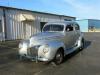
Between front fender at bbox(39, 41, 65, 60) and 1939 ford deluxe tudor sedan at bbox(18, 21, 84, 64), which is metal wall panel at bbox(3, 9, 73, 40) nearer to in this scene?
1939 ford deluxe tudor sedan at bbox(18, 21, 84, 64)

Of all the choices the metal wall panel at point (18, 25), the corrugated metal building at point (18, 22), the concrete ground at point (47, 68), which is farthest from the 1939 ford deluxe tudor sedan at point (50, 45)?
the metal wall panel at point (18, 25)

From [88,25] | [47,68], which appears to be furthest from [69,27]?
[88,25]

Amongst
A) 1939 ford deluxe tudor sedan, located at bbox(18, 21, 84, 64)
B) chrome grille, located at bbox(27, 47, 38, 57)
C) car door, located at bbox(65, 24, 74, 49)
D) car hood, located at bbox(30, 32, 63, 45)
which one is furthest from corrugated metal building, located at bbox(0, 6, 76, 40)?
chrome grille, located at bbox(27, 47, 38, 57)

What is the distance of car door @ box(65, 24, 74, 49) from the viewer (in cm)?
965

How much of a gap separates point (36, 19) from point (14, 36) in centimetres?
464

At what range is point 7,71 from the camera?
7207 millimetres

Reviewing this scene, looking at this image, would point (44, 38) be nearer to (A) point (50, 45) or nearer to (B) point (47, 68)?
(A) point (50, 45)

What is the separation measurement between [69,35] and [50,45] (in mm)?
2355

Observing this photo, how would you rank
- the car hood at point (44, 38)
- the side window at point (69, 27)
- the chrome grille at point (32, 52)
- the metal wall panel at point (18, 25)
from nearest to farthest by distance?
the chrome grille at point (32, 52) < the car hood at point (44, 38) < the side window at point (69, 27) < the metal wall panel at point (18, 25)

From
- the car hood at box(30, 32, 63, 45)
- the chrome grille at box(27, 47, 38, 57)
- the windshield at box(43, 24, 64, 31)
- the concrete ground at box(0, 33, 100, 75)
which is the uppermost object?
the windshield at box(43, 24, 64, 31)

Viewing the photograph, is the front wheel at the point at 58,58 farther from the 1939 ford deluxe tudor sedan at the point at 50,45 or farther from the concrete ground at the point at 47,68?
the concrete ground at the point at 47,68

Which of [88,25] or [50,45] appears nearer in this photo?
[50,45]

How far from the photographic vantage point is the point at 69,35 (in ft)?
32.7

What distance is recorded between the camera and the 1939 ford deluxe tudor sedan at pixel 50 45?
25.7 ft
